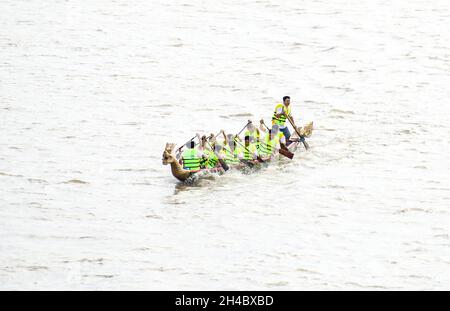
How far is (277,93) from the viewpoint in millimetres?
35844

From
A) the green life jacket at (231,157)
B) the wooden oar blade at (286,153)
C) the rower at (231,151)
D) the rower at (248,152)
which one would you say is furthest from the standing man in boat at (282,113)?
the green life jacket at (231,157)

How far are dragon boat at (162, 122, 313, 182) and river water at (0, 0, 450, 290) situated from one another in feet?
0.95

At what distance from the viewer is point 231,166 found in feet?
92.0

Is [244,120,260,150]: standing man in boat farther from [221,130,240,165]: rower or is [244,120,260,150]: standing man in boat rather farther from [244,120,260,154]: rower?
[221,130,240,165]: rower

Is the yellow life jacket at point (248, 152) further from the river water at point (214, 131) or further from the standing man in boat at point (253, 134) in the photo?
the river water at point (214, 131)

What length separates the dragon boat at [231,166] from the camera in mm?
26684

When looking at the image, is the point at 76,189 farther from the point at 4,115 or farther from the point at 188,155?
the point at 4,115

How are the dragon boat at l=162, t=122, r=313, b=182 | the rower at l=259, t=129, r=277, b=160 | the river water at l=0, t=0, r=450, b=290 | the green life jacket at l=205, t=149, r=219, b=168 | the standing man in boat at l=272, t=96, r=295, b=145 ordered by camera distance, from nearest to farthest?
1. the river water at l=0, t=0, r=450, b=290
2. the dragon boat at l=162, t=122, r=313, b=182
3. the green life jacket at l=205, t=149, r=219, b=168
4. the rower at l=259, t=129, r=277, b=160
5. the standing man in boat at l=272, t=96, r=295, b=145

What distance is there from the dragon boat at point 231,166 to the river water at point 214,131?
29 cm

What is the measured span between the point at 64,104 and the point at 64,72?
162 inches

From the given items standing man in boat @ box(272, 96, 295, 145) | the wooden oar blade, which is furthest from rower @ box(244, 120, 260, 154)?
A: standing man in boat @ box(272, 96, 295, 145)

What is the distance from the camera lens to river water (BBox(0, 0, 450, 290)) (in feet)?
73.8
